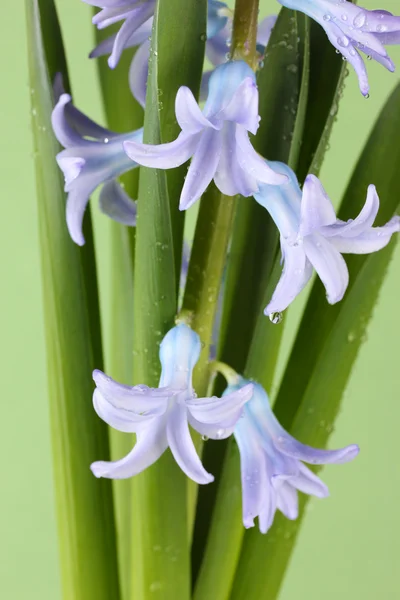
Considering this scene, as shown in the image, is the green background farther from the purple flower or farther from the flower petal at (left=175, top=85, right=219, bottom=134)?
the flower petal at (left=175, top=85, right=219, bottom=134)

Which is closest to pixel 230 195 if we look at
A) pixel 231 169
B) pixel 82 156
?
pixel 231 169

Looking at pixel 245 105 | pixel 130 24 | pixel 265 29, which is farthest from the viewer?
pixel 265 29

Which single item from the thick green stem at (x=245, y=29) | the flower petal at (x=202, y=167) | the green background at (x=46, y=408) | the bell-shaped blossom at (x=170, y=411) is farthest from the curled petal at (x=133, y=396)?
the green background at (x=46, y=408)

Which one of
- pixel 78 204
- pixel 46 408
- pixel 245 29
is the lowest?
pixel 46 408

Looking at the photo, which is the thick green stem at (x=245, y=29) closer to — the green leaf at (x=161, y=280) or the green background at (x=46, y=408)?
the green leaf at (x=161, y=280)

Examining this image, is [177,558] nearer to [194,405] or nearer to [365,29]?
[194,405]

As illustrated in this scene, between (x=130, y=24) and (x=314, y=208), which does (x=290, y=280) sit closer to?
(x=314, y=208)
